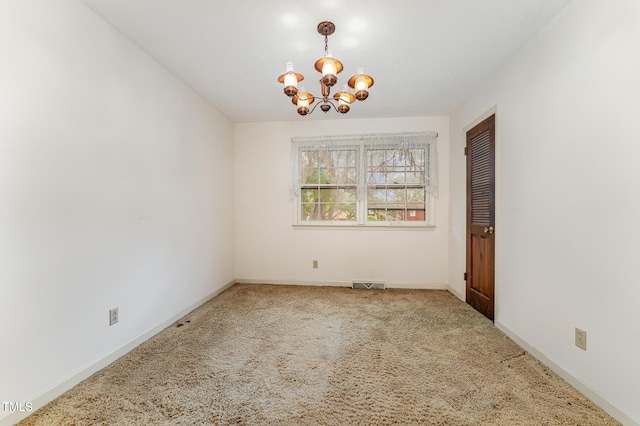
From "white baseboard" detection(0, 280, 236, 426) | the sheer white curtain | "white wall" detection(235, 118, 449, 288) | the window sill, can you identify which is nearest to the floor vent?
"white wall" detection(235, 118, 449, 288)

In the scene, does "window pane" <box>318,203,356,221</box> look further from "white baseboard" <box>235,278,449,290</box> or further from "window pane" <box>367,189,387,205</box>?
"white baseboard" <box>235,278,449,290</box>

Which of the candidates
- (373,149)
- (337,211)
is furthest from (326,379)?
(373,149)

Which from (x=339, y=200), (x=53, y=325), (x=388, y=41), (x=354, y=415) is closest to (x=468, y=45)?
(x=388, y=41)

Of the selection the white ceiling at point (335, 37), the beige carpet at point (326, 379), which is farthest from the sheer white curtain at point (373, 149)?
the beige carpet at point (326, 379)

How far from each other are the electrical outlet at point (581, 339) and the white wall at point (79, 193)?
3.22 meters

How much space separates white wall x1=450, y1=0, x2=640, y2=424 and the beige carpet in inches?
11.3

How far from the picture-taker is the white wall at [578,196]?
1494mm

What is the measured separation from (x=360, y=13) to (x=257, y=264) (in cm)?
354

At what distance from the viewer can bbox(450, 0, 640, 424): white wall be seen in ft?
4.90

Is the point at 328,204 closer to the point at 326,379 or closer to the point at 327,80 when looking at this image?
the point at 327,80

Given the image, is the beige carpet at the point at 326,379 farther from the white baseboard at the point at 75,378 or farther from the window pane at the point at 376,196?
the window pane at the point at 376,196

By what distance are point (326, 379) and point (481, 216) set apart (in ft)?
7.73

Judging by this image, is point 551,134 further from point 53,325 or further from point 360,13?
point 53,325

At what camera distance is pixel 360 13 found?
195 cm
